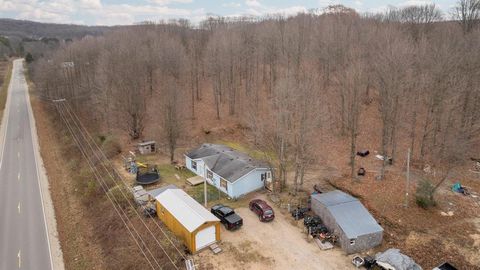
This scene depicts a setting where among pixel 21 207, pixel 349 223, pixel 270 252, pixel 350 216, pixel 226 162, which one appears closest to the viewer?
pixel 270 252

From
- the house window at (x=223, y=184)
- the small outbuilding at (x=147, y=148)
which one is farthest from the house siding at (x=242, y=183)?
the small outbuilding at (x=147, y=148)

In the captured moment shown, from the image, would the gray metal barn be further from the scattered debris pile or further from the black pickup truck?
the black pickup truck

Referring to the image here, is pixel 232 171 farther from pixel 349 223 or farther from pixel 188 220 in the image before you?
pixel 349 223

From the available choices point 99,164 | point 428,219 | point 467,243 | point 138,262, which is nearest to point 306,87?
point 428,219

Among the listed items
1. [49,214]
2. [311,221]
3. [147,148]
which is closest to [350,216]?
[311,221]

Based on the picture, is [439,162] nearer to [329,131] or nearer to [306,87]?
[329,131]

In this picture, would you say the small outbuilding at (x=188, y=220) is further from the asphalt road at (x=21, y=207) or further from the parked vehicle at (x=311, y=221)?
the asphalt road at (x=21, y=207)

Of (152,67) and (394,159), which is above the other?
(152,67)
